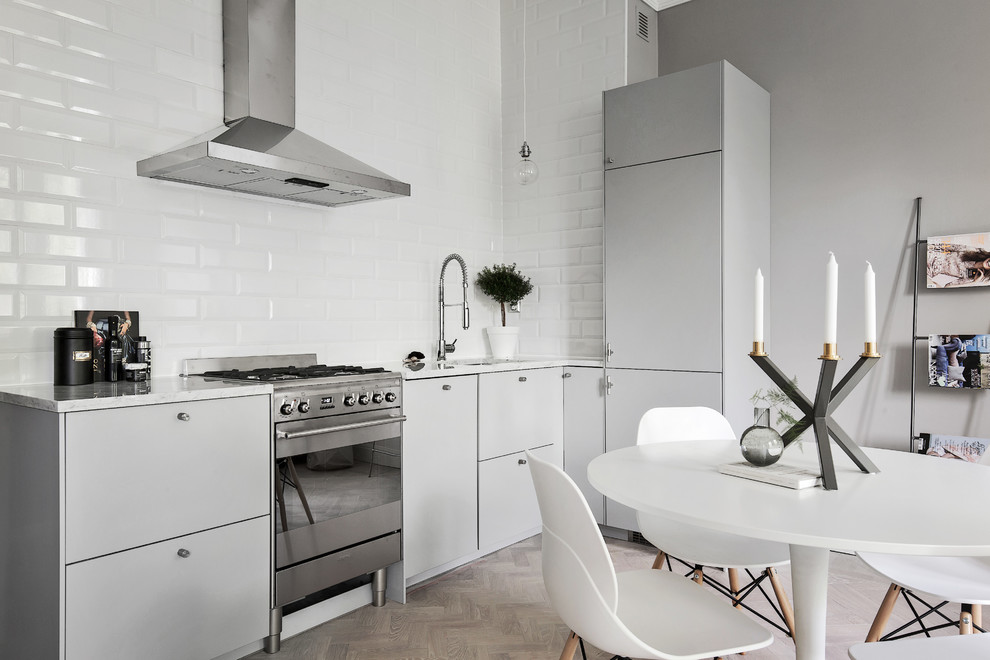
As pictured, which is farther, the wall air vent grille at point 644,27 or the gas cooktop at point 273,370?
the wall air vent grille at point 644,27

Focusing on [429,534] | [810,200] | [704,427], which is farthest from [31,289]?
[810,200]

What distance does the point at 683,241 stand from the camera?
133 inches

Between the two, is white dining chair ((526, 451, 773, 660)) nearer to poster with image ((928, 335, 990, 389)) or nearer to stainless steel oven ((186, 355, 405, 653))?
stainless steel oven ((186, 355, 405, 653))

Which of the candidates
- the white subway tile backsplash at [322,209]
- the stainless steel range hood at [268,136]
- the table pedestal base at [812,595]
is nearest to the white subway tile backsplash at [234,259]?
the white subway tile backsplash at [322,209]

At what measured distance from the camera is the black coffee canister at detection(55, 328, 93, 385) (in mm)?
2281

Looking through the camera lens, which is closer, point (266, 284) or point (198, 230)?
point (198, 230)

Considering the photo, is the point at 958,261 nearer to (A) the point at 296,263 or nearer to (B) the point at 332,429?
(B) the point at 332,429

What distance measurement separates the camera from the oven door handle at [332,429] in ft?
7.84

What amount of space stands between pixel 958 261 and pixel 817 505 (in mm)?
2266

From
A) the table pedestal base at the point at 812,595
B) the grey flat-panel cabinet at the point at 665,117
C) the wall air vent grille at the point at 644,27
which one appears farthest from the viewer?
the wall air vent grille at the point at 644,27

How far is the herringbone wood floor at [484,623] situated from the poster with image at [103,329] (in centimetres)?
117

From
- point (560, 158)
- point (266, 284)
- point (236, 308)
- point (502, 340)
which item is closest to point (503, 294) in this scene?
point (502, 340)

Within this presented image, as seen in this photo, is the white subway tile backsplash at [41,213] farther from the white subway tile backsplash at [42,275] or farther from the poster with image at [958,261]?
the poster with image at [958,261]

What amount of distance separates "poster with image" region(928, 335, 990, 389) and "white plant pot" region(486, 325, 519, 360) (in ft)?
6.94
